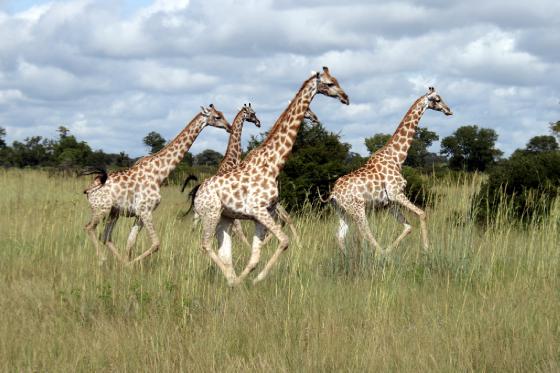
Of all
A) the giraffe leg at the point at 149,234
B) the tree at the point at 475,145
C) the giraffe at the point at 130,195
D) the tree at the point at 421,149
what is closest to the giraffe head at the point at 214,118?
the giraffe at the point at 130,195

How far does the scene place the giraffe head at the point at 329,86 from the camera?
7.55 metres

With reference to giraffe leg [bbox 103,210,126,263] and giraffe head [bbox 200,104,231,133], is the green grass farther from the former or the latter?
giraffe head [bbox 200,104,231,133]

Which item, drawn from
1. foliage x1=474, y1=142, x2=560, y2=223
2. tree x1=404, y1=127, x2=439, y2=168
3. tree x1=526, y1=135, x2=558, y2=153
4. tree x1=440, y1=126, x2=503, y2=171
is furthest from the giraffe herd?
tree x1=526, y1=135, x2=558, y2=153

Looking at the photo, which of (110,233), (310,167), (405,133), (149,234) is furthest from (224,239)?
(310,167)

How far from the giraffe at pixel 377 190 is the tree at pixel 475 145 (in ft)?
196

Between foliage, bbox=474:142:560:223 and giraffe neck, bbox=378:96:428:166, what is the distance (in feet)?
7.54

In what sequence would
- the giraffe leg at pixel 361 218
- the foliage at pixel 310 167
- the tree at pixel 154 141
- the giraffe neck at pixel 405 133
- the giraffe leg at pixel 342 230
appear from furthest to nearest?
1. the tree at pixel 154 141
2. the foliage at pixel 310 167
3. the giraffe neck at pixel 405 133
4. the giraffe leg at pixel 342 230
5. the giraffe leg at pixel 361 218

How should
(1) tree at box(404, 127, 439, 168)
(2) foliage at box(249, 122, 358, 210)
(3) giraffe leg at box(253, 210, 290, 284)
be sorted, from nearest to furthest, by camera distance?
1. (3) giraffe leg at box(253, 210, 290, 284)
2. (2) foliage at box(249, 122, 358, 210)
3. (1) tree at box(404, 127, 439, 168)

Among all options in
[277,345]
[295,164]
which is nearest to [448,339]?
[277,345]

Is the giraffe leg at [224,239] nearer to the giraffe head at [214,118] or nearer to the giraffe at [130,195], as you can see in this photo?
the giraffe at [130,195]

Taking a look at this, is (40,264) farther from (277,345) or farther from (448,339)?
(448,339)

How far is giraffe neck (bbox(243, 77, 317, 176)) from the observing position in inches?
286

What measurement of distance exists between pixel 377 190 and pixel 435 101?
6.39 ft

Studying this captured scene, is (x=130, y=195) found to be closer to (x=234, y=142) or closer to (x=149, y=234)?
(x=149, y=234)
